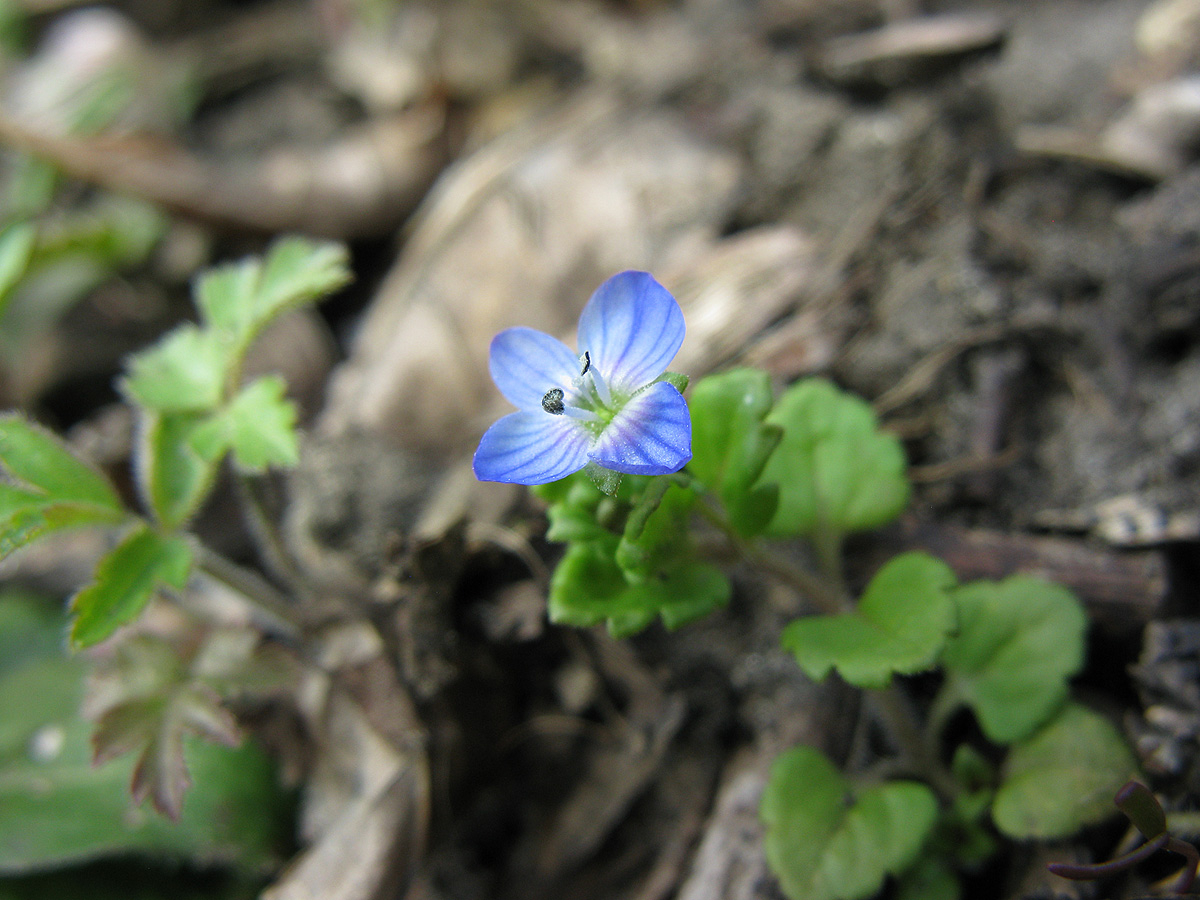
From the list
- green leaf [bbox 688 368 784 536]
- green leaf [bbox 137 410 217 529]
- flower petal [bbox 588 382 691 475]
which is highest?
flower petal [bbox 588 382 691 475]

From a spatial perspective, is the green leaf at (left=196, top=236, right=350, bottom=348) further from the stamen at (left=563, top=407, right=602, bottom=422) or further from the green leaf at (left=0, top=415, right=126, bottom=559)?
the stamen at (left=563, top=407, right=602, bottom=422)

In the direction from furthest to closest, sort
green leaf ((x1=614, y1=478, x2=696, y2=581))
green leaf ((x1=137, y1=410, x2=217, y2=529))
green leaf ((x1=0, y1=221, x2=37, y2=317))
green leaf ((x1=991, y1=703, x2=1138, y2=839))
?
green leaf ((x1=0, y1=221, x2=37, y2=317)) < green leaf ((x1=137, y1=410, x2=217, y2=529)) < green leaf ((x1=991, y1=703, x2=1138, y2=839)) < green leaf ((x1=614, y1=478, x2=696, y2=581))

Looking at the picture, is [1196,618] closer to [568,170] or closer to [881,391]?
[881,391]

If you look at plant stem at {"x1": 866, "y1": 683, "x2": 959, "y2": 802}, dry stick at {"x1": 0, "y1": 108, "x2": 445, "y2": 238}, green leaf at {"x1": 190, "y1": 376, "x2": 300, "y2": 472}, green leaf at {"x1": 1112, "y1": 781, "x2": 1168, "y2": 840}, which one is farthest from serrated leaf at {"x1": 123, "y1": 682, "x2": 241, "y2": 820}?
dry stick at {"x1": 0, "y1": 108, "x2": 445, "y2": 238}

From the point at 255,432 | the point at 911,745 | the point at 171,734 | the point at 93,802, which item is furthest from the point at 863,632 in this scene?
the point at 93,802

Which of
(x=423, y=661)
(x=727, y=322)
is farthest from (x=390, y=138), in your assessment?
(x=423, y=661)

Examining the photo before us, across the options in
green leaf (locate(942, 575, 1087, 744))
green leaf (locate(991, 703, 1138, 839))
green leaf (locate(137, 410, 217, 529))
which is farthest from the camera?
green leaf (locate(137, 410, 217, 529))

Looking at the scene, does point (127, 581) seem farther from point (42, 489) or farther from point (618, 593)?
point (618, 593)

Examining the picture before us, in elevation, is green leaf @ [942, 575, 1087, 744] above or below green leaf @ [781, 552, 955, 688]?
below
